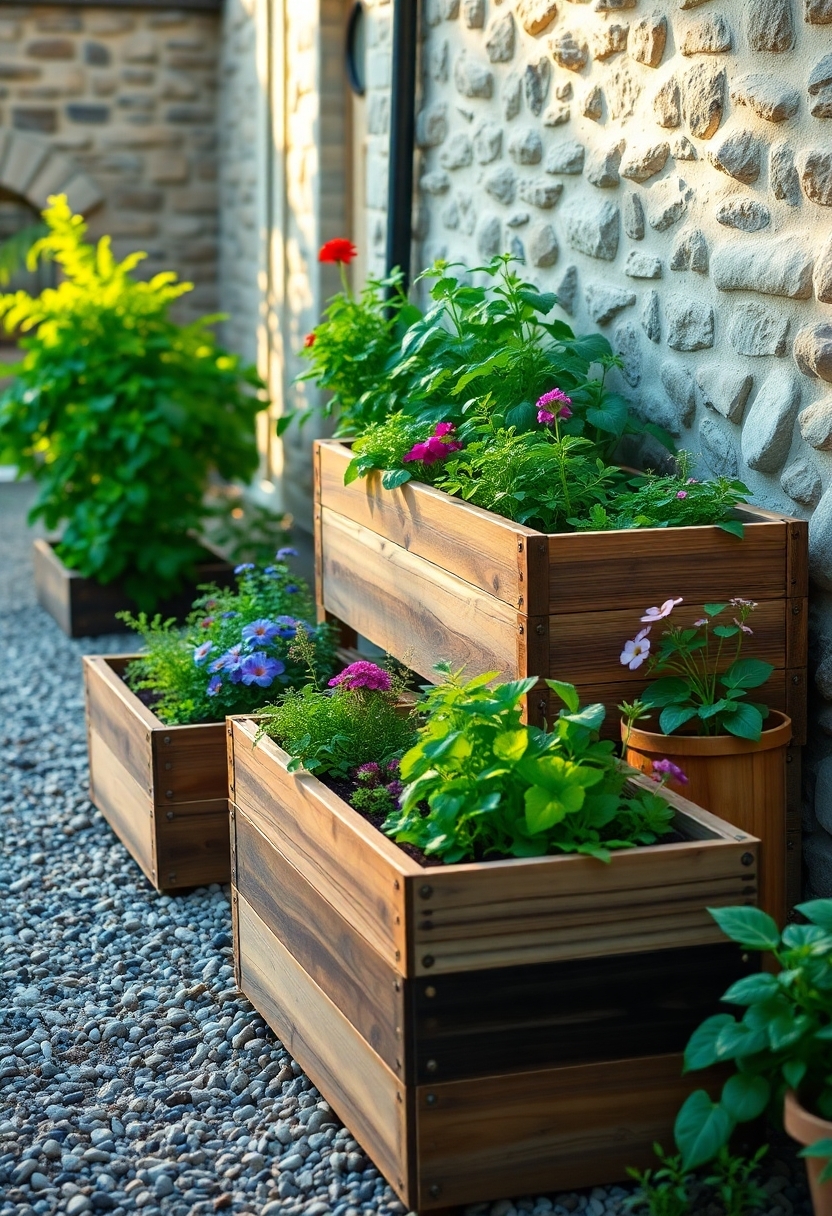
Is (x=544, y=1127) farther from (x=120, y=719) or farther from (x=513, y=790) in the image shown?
(x=120, y=719)

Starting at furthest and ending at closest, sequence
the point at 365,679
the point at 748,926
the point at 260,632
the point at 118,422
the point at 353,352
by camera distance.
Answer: the point at 118,422, the point at 353,352, the point at 260,632, the point at 365,679, the point at 748,926

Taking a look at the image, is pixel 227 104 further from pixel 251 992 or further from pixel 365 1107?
pixel 365 1107

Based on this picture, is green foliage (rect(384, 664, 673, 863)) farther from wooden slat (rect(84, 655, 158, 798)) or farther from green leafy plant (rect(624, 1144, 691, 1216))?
wooden slat (rect(84, 655, 158, 798))

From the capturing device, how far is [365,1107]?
2.37 m

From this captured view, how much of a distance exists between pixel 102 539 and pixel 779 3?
3728 mm

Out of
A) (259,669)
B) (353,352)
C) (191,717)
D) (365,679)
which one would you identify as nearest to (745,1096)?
(365,679)

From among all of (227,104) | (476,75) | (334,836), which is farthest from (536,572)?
(227,104)

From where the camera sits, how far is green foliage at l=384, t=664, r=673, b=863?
2234mm

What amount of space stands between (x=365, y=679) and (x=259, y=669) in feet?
2.21

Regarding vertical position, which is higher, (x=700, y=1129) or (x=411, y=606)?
(x=411, y=606)

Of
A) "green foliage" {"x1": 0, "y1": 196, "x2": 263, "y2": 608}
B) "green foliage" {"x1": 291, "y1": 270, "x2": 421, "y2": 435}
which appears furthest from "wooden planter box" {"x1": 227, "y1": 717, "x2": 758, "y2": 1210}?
"green foliage" {"x1": 0, "y1": 196, "x2": 263, "y2": 608}

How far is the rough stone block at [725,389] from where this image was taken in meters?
3.08

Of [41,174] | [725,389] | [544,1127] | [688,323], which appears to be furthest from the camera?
[41,174]

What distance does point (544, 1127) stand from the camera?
2.24 m
